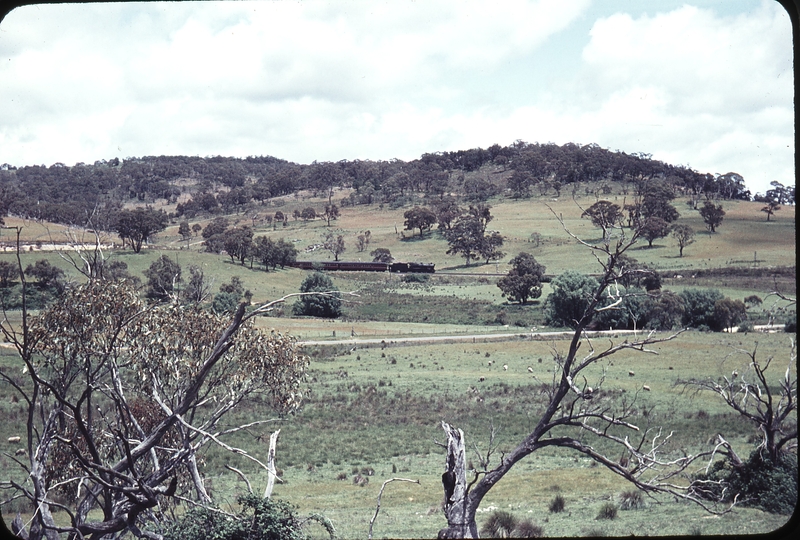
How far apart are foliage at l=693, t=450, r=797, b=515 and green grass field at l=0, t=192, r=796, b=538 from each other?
1.25 ft

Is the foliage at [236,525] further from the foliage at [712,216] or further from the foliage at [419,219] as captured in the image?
the foliage at [419,219]

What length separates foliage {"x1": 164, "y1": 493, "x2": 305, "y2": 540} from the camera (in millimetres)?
6312

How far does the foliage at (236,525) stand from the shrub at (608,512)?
21.1ft

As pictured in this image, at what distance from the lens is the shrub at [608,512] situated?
11.0m

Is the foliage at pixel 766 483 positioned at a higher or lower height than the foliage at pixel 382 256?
lower

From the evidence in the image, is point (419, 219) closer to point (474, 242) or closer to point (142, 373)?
point (474, 242)

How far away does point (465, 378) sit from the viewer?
29.0 meters

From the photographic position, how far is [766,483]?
984cm

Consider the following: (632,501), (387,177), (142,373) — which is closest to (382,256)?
(387,177)

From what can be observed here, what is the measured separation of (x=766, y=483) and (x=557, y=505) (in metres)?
3.58

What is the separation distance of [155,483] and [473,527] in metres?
2.93

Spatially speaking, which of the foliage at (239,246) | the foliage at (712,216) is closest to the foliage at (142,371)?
the foliage at (239,246)

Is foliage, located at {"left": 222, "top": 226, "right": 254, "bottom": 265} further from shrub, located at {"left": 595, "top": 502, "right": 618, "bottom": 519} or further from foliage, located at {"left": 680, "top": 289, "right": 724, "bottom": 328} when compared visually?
shrub, located at {"left": 595, "top": 502, "right": 618, "bottom": 519}

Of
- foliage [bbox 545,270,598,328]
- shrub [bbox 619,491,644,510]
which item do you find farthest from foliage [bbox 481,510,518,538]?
foliage [bbox 545,270,598,328]
